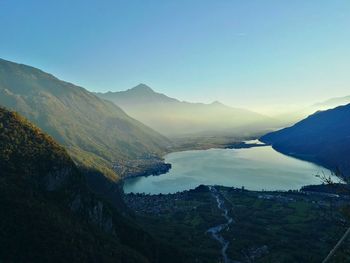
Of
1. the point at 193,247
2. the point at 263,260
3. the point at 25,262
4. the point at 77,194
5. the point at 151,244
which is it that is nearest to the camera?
the point at 25,262

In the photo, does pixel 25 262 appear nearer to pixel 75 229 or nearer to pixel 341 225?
pixel 75 229

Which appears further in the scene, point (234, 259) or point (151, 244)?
point (234, 259)

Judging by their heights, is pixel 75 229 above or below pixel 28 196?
below

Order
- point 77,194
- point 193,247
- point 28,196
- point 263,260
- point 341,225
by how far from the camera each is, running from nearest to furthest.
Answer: point 341,225 → point 28,196 → point 77,194 → point 263,260 → point 193,247

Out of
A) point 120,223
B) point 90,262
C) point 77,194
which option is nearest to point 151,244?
point 120,223

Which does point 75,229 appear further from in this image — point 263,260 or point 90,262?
point 263,260


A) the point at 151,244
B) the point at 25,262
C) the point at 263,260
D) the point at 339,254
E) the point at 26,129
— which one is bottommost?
the point at 263,260
